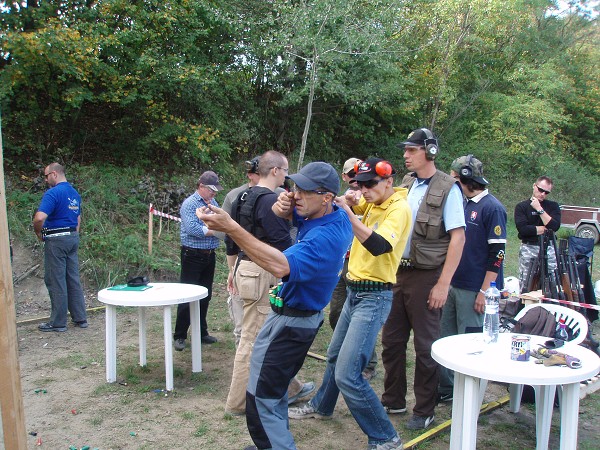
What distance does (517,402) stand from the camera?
181 inches

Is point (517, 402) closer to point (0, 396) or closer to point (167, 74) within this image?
point (0, 396)


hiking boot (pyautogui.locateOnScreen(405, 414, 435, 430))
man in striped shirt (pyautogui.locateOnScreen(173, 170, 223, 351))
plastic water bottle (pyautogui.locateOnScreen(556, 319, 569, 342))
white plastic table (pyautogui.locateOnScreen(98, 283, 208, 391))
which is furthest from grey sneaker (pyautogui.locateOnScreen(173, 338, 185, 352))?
plastic water bottle (pyautogui.locateOnScreen(556, 319, 569, 342))

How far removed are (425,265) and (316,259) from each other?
141 centimetres

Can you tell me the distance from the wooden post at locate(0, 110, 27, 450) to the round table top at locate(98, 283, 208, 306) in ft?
7.74

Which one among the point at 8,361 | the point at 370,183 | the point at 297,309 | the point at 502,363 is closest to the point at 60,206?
the point at 370,183

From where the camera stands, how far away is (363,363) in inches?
144

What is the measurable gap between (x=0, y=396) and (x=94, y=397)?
2725 millimetres

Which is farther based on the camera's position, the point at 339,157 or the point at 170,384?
the point at 339,157

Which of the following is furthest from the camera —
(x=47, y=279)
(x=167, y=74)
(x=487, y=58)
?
(x=487, y=58)

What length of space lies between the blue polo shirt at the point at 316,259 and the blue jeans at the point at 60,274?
4505 mm

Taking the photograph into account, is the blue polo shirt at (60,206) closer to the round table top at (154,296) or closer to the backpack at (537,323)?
the round table top at (154,296)

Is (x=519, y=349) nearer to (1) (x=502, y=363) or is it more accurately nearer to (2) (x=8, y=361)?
(1) (x=502, y=363)

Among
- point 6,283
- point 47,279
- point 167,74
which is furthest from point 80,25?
point 6,283

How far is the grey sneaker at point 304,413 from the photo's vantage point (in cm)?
439
